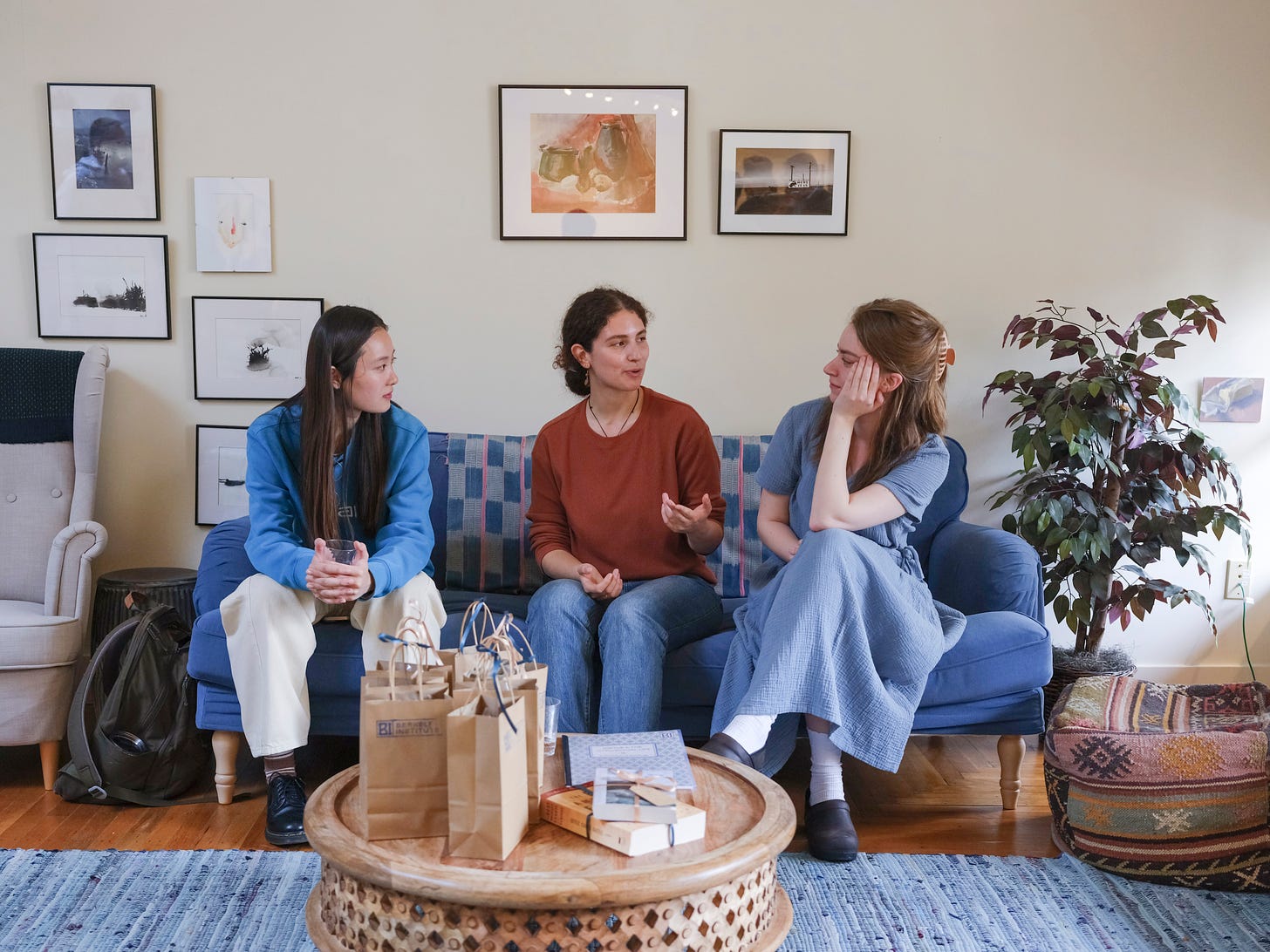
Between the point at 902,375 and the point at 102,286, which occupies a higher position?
the point at 102,286

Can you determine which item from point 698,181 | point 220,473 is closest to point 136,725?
point 220,473

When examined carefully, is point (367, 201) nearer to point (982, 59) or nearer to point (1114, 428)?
point (982, 59)

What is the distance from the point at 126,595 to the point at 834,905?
2.02 metres

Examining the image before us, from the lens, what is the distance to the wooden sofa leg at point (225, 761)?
93.6 inches

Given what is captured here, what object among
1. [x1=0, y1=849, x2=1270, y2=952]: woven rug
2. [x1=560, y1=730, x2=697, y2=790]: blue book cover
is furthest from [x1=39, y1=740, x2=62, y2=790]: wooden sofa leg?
[x1=560, y1=730, x2=697, y2=790]: blue book cover

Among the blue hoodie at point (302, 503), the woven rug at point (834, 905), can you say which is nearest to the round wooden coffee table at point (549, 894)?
the woven rug at point (834, 905)

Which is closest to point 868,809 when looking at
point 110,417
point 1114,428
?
point 1114,428

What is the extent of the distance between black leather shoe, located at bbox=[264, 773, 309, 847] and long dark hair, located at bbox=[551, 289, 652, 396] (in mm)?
1117

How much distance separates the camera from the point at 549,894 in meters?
1.15

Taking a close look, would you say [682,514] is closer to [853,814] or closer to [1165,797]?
[853,814]

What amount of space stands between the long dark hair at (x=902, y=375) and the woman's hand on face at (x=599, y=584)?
0.53 meters

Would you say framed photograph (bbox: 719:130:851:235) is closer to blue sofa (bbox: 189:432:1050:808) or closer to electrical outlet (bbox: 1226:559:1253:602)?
blue sofa (bbox: 189:432:1050:808)

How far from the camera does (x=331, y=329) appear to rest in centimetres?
236

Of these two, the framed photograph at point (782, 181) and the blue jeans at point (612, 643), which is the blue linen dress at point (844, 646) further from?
the framed photograph at point (782, 181)
